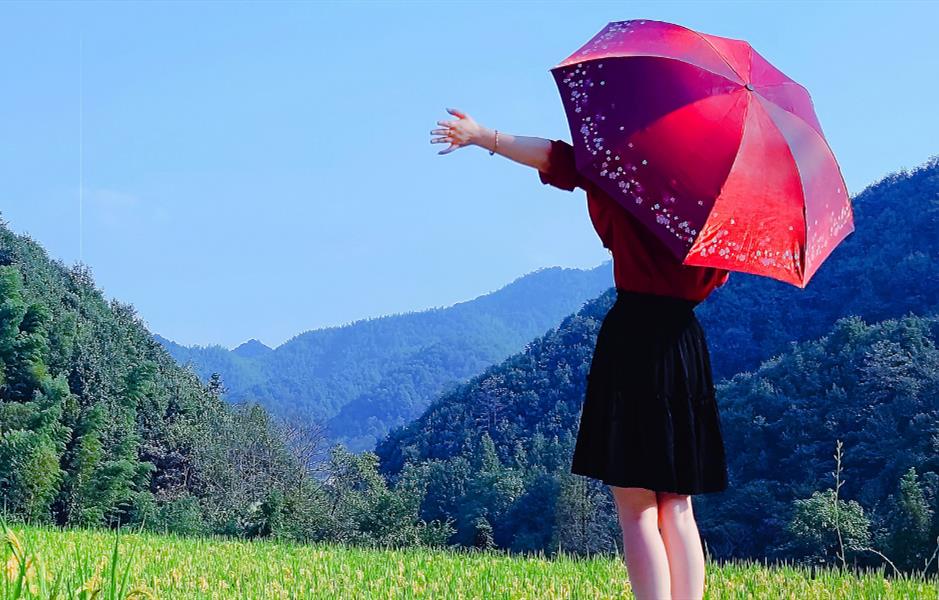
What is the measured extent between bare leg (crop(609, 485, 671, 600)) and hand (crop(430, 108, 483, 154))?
1.22 m

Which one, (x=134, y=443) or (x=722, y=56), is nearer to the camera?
(x=722, y=56)

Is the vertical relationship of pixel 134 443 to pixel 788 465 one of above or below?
above

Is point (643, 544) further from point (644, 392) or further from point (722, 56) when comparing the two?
point (722, 56)

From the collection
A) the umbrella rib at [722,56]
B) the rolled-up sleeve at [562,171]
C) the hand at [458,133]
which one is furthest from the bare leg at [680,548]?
the umbrella rib at [722,56]

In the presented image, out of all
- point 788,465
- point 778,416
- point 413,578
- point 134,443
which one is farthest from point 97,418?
point 413,578

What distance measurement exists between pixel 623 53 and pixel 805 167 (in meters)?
0.81

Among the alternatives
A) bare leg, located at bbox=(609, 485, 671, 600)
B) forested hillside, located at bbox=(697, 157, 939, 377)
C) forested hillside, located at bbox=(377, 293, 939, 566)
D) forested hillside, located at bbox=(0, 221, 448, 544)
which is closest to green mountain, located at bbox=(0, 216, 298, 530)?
forested hillside, located at bbox=(0, 221, 448, 544)

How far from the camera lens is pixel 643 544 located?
11.0ft

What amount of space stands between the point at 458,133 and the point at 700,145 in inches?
33.2

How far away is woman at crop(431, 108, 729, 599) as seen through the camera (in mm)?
3355

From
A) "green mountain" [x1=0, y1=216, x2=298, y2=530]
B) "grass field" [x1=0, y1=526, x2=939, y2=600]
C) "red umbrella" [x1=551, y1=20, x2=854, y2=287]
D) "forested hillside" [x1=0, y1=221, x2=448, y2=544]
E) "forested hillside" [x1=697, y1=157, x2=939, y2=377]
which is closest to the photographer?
"red umbrella" [x1=551, y1=20, x2=854, y2=287]

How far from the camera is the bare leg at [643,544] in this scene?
3344 mm

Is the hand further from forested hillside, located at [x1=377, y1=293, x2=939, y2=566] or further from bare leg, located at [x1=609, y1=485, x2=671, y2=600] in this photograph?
forested hillside, located at [x1=377, y1=293, x2=939, y2=566]

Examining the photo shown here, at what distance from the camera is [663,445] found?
11.0 feet
